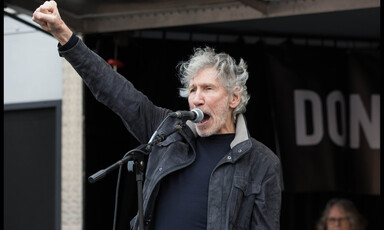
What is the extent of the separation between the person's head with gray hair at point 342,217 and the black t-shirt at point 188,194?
345cm

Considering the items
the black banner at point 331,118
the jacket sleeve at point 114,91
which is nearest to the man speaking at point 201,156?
the jacket sleeve at point 114,91

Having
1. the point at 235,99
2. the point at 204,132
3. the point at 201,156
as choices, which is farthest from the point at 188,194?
the point at 235,99

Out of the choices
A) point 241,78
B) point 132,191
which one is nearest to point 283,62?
point 132,191

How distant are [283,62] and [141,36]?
1344 millimetres

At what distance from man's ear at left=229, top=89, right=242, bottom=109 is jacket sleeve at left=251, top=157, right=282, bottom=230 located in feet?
1.25

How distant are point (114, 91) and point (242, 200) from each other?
795 mm

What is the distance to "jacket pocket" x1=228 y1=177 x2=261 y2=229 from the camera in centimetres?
309

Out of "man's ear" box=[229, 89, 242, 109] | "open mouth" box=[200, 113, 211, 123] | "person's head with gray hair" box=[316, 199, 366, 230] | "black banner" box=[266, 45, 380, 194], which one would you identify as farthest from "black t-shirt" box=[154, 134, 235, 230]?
"person's head with gray hair" box=[316, 199, 366, 230]

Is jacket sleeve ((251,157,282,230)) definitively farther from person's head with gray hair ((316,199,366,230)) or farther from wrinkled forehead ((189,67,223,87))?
person's head with gray hair ((316,199,366,230))

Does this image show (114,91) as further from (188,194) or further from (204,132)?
(188,194)

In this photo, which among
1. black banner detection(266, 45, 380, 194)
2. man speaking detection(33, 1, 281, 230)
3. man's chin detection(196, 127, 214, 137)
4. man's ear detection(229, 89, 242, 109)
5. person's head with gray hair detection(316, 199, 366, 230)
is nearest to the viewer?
man speaking detection(33, 1, 281, 230)

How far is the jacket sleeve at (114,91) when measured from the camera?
122 inches

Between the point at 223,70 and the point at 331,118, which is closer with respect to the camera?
the point at 223,70

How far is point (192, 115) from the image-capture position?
3.07m
